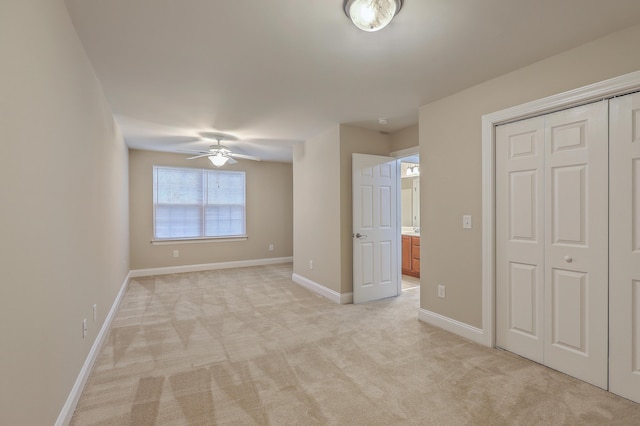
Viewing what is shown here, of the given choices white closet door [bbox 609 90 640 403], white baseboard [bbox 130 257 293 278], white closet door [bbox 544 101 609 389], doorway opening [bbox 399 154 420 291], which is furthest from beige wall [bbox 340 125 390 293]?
white baseboard [bbox 130 257 293 278]

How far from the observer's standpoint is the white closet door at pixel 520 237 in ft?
8.11

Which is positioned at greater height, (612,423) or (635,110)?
(635,110)

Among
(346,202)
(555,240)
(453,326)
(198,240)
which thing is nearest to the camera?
(555,240)

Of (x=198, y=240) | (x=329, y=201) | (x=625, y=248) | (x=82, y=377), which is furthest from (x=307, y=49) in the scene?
(x=198, y=240)

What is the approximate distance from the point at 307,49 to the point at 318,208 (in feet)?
8.84

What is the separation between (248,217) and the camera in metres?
6.84

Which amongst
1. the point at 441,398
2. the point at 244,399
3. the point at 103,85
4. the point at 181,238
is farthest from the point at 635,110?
the point at 181,238

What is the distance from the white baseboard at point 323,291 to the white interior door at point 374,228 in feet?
0.43

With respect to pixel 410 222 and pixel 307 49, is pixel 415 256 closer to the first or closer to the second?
pixel 410 222

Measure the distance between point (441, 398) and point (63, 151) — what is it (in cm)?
283

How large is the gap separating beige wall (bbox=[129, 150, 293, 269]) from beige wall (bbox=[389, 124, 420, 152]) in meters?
3.35

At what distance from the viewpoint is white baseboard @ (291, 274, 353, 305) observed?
4.10 meters

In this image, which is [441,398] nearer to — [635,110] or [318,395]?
[318,395]

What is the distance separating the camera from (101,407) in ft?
6.30
